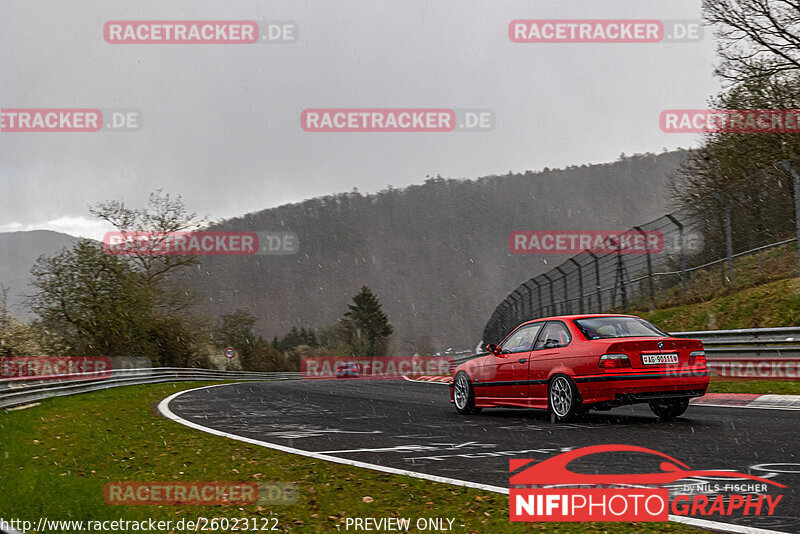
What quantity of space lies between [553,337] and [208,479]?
18.3 ft

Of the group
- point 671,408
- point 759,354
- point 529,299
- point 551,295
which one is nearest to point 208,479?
point 671,408

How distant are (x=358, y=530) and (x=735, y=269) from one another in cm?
1923

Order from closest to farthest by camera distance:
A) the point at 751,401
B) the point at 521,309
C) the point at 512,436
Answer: the point at 512,436
the point at 751,401
the point at 521,309

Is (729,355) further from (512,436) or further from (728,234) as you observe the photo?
(512,436)

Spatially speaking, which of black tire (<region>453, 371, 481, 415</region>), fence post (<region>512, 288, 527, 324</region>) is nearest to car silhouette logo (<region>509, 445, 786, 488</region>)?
black tire (<region>453, 371, 481, 415</region>)

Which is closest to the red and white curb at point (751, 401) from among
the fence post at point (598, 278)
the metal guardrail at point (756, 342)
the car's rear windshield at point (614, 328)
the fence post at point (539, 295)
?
the metal guardrail at point (756, 342)

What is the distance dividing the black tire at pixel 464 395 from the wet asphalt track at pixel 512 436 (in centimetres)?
27

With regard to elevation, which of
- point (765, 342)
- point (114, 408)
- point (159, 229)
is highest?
point (159, 229)

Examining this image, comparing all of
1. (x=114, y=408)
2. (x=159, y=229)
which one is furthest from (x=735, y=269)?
(x=159, y=229)

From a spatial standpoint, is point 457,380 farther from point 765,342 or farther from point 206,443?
point 765,342

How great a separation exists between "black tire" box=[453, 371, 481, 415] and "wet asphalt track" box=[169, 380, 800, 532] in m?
0.27

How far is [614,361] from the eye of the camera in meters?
9.08

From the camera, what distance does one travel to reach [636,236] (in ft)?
66.0

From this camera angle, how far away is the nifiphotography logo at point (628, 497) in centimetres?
456
